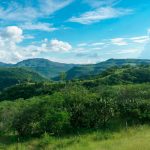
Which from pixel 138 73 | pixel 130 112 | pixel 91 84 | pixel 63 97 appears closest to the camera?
pixel 130 112

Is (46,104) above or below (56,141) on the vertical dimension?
above

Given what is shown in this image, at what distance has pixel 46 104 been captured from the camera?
3741 cm

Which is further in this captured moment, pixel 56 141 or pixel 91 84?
pixel 91 84

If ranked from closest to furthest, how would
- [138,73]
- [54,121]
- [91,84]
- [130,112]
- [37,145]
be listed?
[37,145] < [54,121] < [130,112] < [91,84] < [138,73]

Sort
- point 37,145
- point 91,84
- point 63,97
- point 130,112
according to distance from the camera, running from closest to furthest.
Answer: point 37,145, point 130,112, point 63,97, point 91,84

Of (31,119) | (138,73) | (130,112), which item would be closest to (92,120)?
(130,112)

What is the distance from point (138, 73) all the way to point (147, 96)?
134511 mm

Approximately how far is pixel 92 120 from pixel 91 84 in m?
112

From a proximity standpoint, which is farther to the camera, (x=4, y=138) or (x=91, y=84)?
(x=91, y=84)

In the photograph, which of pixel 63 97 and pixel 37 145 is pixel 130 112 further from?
pixel 37 145

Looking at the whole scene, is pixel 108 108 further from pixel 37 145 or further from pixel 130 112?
pixel 37 145

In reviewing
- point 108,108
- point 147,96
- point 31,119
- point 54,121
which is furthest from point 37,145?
point 147,96

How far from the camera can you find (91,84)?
5817 inches

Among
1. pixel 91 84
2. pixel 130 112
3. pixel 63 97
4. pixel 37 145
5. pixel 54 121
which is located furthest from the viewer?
pixel 91 84
